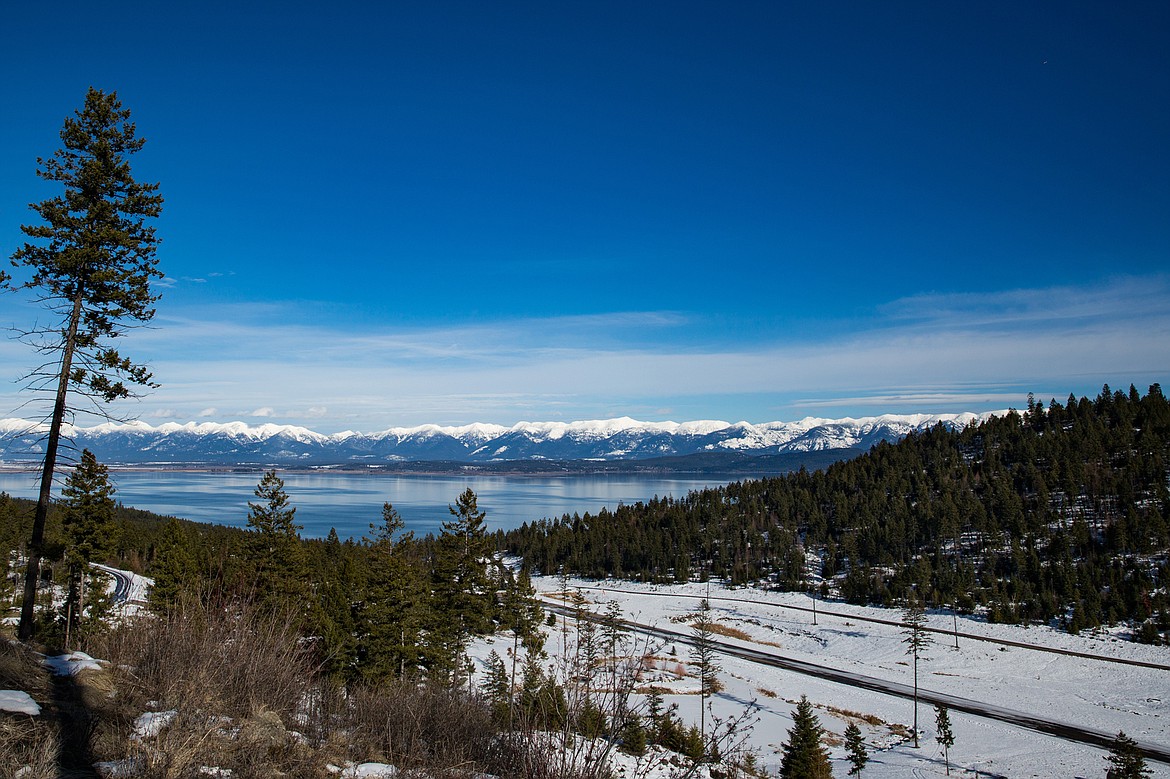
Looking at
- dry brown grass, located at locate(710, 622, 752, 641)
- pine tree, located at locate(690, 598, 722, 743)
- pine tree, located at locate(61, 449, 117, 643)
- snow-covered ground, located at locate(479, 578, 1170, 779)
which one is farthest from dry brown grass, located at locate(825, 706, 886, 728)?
pine tree, located at locate(61, 449, 117, 643)

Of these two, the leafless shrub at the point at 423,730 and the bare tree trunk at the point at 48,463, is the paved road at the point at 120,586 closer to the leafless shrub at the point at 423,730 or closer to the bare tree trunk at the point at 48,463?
the bare tree trunk at the point at 48,463

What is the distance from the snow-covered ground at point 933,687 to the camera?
120 feet

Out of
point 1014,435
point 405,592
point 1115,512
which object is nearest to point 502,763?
point 405,592

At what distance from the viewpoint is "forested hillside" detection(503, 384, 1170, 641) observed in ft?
270

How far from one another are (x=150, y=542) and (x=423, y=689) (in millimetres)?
89529

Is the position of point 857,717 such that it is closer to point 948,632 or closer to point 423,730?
point 948,632

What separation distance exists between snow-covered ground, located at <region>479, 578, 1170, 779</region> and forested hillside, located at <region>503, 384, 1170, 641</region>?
7512mm

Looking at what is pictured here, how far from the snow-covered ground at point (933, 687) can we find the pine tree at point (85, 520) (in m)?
27.4

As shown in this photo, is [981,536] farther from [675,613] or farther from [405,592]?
[405,592]

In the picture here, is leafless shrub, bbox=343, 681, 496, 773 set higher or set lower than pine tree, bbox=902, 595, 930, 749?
higher

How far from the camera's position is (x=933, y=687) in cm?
5325

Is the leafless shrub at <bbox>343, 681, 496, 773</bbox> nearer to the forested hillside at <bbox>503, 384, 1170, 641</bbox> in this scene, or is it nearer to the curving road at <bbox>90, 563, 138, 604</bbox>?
the curving road at <bbox>90, 563, 138, 604</bbox>

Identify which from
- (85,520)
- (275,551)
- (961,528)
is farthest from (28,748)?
(961,528)

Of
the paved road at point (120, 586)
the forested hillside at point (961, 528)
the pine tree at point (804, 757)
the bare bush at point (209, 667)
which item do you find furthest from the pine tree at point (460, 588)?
the forested hillside at point (961, 528)
